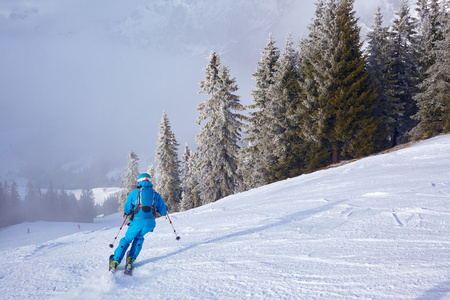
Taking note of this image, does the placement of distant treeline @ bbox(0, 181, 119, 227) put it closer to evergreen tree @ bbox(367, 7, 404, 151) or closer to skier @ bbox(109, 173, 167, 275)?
evergreen tree @ bbox(367, 7, 404, 151)

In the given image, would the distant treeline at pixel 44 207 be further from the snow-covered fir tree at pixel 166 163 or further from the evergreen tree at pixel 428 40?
the evergreen tree at pixel 428 40

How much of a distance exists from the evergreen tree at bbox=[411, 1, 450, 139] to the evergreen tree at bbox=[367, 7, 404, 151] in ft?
6.30

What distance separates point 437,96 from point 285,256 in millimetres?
22133

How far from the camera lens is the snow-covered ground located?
3580mm

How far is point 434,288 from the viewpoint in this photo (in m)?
3.13

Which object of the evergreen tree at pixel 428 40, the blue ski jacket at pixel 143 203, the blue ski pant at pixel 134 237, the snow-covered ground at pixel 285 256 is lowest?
the snow-covered ground at pixel 285 256

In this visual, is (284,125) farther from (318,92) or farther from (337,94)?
(337,94)

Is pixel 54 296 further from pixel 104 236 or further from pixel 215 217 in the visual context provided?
pixel 215 217

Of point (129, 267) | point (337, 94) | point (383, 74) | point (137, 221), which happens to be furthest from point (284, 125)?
point (129, 267)

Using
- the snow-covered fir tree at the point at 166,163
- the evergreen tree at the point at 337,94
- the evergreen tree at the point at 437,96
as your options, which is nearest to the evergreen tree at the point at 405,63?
the evergreen tree at the point at 437,96

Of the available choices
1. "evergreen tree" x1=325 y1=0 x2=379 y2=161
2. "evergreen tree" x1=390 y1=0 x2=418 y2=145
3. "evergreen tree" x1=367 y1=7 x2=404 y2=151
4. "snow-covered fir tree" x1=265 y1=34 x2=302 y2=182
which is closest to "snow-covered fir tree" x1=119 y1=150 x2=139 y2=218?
"snow-covered fir tree" x1=265 y1=34 x2=302 y2=182

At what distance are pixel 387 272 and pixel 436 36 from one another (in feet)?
92.4

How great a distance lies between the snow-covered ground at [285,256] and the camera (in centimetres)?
358

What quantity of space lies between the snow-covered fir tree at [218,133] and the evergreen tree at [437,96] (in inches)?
594
